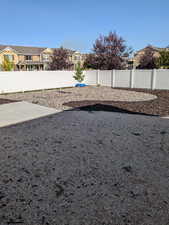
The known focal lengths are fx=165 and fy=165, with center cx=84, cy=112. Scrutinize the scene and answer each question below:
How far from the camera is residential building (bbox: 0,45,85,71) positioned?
101ft

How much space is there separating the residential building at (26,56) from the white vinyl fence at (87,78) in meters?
15.5

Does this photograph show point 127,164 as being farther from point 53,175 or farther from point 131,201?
point 53,175

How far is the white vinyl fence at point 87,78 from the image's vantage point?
487 inches

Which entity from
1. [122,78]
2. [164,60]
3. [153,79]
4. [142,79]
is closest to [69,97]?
[122,78]

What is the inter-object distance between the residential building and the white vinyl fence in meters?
15.5

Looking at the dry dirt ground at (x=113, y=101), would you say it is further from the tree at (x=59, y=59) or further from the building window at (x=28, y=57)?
the building window at (x=28, y=57)

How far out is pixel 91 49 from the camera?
2069 centimetres

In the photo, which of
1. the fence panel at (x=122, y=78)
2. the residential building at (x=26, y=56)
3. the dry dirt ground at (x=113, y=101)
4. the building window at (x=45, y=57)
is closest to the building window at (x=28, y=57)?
the residential building at (x=26, y=56)

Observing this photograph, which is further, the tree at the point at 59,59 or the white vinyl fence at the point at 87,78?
the tree at the point at 59,59

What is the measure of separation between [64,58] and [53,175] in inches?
974

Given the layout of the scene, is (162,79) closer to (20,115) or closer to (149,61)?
(20,115)

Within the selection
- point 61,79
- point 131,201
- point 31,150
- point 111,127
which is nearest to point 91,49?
point 61,79

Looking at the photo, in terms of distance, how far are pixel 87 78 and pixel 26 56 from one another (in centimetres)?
2164

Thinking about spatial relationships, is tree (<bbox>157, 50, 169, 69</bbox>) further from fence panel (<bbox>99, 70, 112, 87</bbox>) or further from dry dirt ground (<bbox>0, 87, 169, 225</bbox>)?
dry dirt ground (<bbox>0, 87, 169, 225</bbox>)
